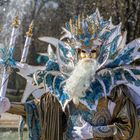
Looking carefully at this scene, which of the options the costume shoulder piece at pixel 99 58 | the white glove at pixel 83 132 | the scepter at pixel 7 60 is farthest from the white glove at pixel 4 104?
the white glove at pixel 83 132

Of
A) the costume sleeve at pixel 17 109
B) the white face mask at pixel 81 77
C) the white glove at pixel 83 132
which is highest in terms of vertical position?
the white face mask at pixel 81 77

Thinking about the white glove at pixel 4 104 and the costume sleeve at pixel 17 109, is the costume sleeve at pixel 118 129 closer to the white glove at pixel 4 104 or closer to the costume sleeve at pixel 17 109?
the costume sleeve at pixel 17 109

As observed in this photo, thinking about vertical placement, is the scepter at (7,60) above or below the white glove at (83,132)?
above

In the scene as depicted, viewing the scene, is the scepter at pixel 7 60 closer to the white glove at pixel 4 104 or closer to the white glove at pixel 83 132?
the white glove at pixel 4 104

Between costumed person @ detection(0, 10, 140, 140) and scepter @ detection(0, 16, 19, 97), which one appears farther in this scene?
costumed person @ detection(0, 10, 140, 140)

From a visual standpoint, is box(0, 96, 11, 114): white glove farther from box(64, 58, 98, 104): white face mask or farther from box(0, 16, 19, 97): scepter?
box(64, 58, 98, 104): white face mask

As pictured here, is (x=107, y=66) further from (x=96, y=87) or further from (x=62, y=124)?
(x=62, y=124)

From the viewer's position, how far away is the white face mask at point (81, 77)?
4.21 meters

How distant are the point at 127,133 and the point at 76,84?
21.9 inches

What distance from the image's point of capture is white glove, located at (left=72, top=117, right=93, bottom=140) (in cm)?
426

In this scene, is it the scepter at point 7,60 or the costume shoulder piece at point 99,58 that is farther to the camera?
the costume shoulder piece at point 99,58

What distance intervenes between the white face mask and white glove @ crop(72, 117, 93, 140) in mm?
225

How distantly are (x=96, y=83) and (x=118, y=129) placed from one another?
1.28 feet

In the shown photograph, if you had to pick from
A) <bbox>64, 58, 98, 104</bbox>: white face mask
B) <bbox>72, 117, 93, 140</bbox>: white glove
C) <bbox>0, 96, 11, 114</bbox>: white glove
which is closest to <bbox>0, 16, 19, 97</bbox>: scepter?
<bbox>0, 96, 11, 114</bbox>: white glove
